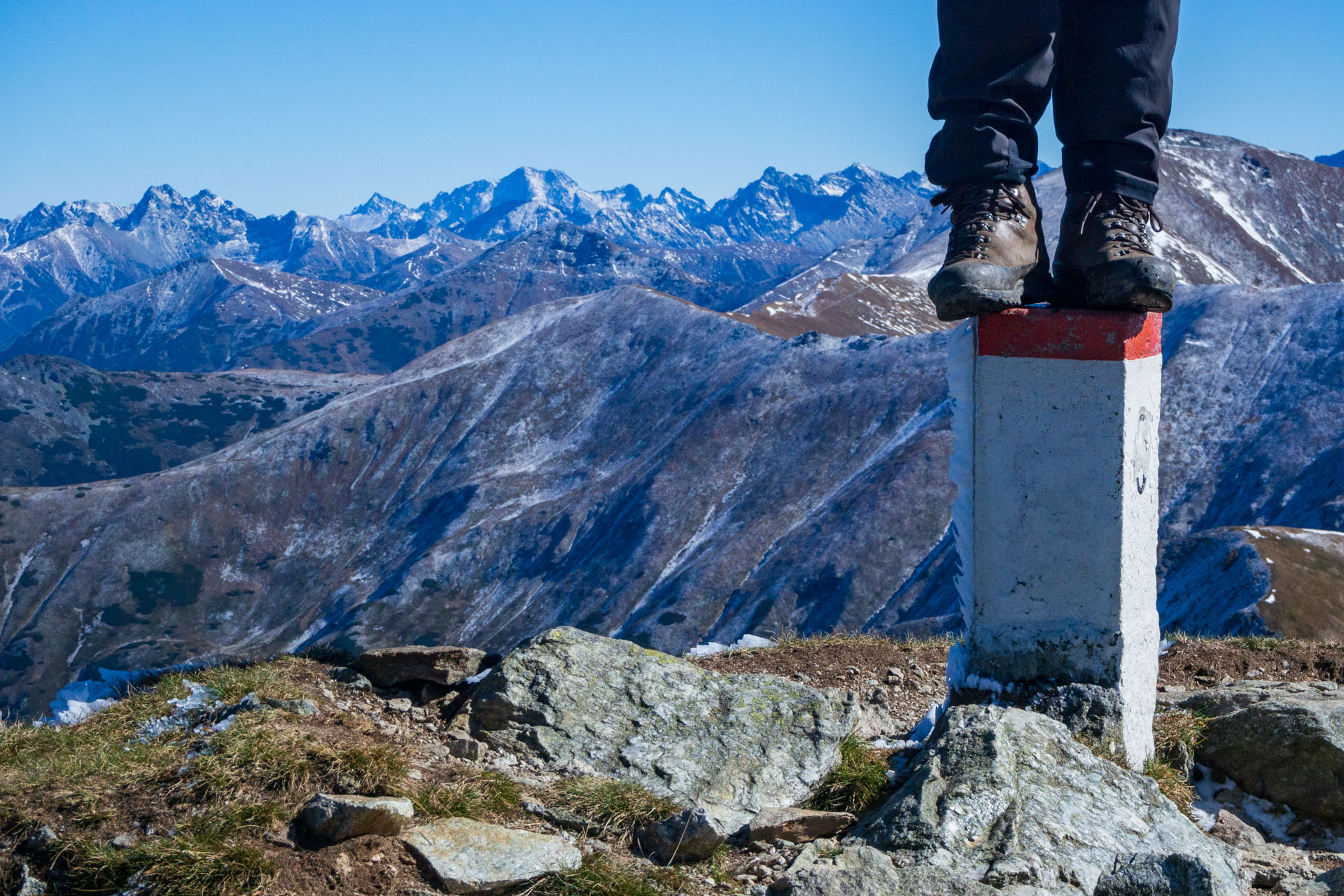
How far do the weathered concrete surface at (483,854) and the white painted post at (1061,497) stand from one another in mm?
3114

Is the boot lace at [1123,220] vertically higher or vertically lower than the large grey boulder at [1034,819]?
higher

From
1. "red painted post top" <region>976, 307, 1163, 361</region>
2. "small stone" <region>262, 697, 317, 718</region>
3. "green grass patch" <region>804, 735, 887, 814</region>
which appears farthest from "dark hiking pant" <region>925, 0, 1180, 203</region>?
"small stone" <region>262, 697, 317, 718</region>

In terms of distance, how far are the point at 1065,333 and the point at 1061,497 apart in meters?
1.00

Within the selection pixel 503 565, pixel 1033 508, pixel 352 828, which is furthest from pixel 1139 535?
pixel 503 565

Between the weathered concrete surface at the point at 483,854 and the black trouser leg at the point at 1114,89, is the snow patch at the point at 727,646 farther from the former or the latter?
the weathered concrete surface at the point at 483,854

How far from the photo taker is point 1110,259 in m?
6.15

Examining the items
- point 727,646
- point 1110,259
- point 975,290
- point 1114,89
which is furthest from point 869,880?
point 727,646

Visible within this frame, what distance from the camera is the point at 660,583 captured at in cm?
10138

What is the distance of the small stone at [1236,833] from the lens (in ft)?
19.6

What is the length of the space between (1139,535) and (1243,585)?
46.0 metres

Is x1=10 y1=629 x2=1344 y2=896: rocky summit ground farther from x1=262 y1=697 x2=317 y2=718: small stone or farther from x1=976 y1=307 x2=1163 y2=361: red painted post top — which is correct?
x1=976 y1=307 x2=1163 y2=361: red painted post top

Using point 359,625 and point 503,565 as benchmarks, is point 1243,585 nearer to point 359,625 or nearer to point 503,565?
point 503,565

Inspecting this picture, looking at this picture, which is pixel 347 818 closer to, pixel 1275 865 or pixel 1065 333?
pixel 1065 333

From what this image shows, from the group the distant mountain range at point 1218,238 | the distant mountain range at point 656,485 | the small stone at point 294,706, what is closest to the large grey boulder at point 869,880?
the small stone at point 294,706
